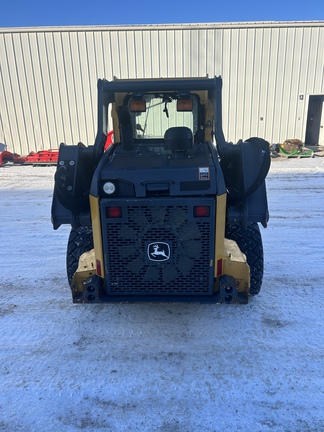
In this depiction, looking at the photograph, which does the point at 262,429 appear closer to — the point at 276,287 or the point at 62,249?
the point at 276,287

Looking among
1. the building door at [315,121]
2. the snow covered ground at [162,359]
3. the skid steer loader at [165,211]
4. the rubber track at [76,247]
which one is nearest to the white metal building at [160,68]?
the building door at [315,121]

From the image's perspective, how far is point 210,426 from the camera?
214 centimetres

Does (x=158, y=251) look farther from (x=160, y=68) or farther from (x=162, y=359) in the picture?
(x=160, y=68)

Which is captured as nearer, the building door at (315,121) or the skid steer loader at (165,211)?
the skid steer loader at (165,211)

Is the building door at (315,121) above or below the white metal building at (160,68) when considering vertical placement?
below

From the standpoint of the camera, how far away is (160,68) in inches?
511

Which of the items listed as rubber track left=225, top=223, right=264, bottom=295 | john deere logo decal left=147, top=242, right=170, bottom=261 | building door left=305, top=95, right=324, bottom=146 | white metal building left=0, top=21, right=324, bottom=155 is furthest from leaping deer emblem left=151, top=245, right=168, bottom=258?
building door left=305, top=95, right=324, bottom=146

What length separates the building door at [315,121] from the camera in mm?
14254

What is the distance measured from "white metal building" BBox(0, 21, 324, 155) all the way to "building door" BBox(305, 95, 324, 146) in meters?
1.07

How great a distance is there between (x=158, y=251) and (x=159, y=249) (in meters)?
0.02

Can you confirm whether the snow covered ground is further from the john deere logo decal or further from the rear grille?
the john deere logo decal

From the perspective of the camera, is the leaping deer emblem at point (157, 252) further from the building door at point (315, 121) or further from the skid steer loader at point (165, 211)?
the building door at point (315, 121)

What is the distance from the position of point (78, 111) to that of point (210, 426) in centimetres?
1300

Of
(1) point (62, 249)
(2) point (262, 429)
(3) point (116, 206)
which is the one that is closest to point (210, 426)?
(2) point (262, 429)
